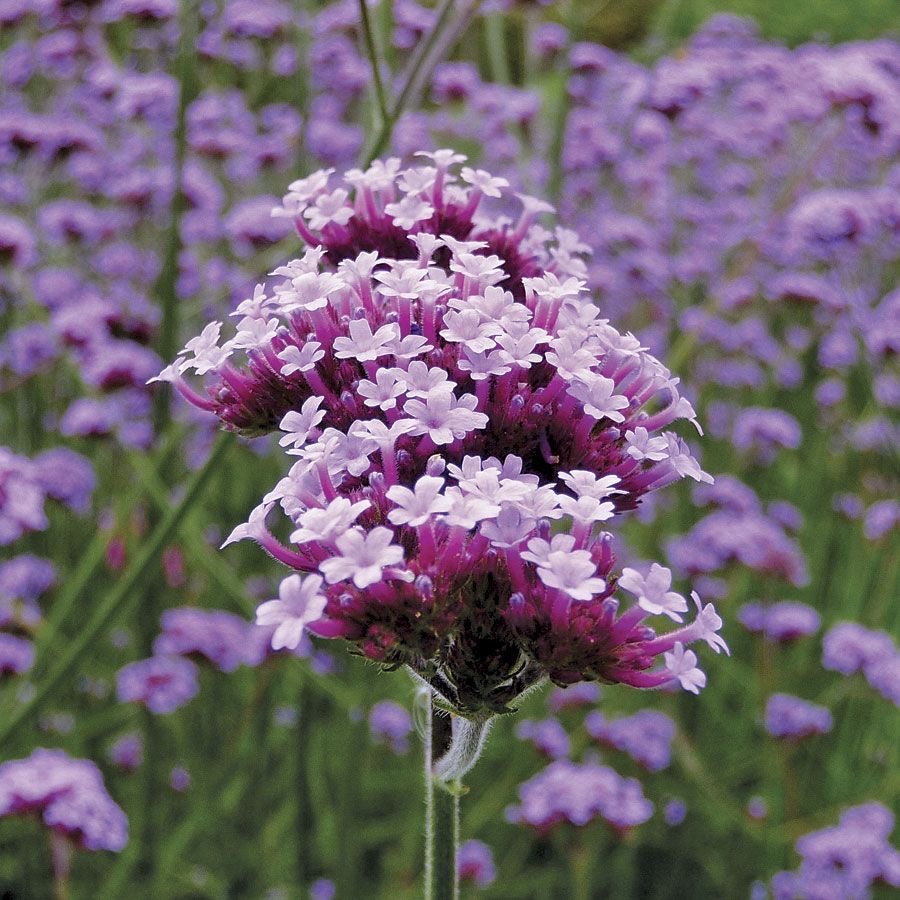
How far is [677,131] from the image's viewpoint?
4.22 m

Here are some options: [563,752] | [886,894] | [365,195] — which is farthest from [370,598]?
[886,894]

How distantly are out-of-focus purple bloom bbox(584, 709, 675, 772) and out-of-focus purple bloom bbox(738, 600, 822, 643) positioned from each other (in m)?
0.36

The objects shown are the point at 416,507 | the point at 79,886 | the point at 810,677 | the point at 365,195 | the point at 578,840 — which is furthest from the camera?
the point at 810,677

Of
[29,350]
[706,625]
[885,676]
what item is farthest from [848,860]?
[29,350]

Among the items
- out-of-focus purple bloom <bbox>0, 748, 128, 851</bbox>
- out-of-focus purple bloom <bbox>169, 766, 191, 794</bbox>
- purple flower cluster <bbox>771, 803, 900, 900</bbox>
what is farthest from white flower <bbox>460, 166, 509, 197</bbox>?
out-of-focus purple bloom <bbox>169, 766, 191, 794</bbox>

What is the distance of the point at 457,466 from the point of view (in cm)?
106

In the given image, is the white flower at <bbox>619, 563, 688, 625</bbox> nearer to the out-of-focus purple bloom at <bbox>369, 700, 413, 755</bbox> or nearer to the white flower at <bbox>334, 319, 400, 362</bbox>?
the white flower at <bbox>334, 319, 400, 362</bbox>

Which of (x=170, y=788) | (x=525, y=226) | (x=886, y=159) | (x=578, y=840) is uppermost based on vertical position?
(x=525, y=226)

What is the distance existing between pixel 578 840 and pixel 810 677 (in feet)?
4.19

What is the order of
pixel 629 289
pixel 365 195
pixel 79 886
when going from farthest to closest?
pixel 629 289, pixel 79 886, pixel 365 195

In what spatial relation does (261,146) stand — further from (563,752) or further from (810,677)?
(810,677)

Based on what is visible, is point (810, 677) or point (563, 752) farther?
point (810, 677)

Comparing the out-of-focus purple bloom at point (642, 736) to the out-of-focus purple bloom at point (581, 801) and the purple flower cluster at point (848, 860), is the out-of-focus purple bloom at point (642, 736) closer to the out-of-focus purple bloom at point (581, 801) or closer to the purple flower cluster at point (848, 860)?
the out-of-focus purple bloom at point (581, 801)

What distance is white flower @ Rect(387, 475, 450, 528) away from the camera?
0.95 metres
